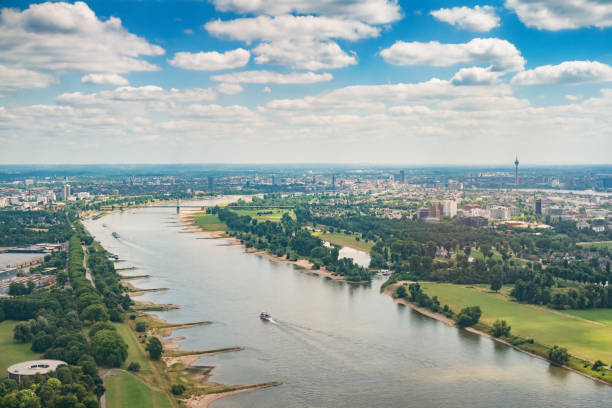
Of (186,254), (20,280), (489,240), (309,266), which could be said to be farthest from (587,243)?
(20,280)

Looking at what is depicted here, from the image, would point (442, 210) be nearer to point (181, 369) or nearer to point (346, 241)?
point (346, 241)

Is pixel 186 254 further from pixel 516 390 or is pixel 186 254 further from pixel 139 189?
pixel 139 189

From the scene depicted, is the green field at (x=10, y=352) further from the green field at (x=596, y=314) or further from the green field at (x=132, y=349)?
the green field at (x=596, y=314)

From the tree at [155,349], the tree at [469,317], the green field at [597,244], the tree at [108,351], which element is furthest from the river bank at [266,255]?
the green field at [597,244]

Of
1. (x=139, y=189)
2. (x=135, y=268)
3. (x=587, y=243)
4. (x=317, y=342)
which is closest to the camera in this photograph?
(x=317, y=342)

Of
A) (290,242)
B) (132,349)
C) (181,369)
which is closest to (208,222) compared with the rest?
(290,242)
